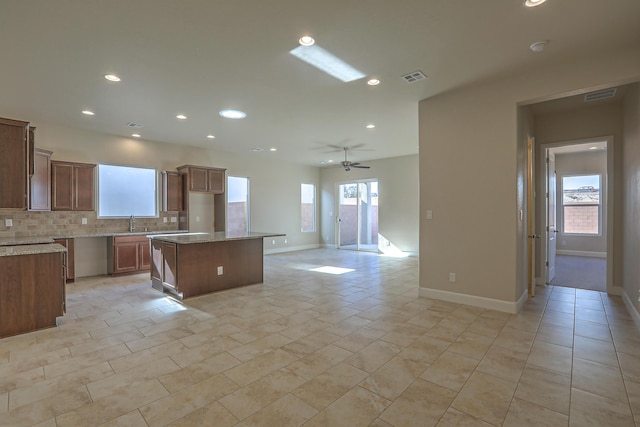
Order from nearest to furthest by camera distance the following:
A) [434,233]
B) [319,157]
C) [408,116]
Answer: [434,233] → [408,116] → [319,157]

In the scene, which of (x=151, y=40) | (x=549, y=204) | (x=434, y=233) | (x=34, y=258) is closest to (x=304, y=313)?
(x=434, y=233)

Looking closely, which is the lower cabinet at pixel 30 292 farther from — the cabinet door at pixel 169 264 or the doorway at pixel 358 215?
the doorway at pixel 358 215

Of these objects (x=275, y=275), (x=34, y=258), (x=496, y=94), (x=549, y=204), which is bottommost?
(x=275, y=275)

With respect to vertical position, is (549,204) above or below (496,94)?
below

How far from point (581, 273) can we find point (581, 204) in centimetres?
341

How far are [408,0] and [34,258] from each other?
13.9 ft

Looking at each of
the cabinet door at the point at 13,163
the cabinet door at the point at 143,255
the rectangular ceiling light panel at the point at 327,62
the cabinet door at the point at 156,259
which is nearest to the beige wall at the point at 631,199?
the rectangular ceiling light panel at the point at 327,62

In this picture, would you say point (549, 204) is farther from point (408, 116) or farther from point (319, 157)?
point (319, 157)

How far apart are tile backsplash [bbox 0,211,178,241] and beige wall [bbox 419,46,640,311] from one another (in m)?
5.80

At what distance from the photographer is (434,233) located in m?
4.20

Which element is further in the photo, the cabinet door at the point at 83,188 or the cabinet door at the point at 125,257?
the cabinet door at the point at 125,257

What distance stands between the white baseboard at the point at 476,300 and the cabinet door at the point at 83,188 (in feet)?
20.0

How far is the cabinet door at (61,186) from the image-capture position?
5.35 m

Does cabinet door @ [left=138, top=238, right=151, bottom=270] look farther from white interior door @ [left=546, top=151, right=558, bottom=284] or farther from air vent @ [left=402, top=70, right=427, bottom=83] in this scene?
white interior door @ [left=546, top=151, right=558, bottom=284]
